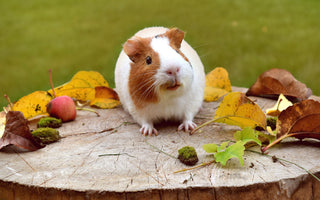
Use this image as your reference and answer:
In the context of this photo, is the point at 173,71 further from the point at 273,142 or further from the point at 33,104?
the point at 33,104

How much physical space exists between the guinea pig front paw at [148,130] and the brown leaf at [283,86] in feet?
4.58

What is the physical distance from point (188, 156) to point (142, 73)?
0.81 m

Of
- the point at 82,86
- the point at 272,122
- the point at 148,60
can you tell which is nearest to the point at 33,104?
the point at 82,86

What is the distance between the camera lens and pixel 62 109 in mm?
3430

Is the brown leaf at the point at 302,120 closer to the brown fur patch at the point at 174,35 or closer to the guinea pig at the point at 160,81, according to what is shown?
the guinea pig at the point at 160,81

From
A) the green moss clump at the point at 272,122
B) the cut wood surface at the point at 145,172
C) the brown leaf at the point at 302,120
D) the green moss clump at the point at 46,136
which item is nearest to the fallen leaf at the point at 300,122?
the brown leaf at the point at 302,120

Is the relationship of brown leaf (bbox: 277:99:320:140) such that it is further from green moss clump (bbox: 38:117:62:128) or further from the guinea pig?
green moss clump (bbox: 38:117:62:128)

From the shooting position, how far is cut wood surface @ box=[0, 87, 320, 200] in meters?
2.17

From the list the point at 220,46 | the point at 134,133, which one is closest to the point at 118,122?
the point at 134,133

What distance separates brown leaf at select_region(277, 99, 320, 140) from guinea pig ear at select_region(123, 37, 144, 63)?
1.19 metres

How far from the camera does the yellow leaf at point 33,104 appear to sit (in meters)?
3.41

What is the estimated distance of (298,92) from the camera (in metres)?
3.73

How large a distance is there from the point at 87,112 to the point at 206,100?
124cm

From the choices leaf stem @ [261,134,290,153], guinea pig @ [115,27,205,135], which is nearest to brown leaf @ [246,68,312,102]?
guinea pig @ [115,27,205,135]
